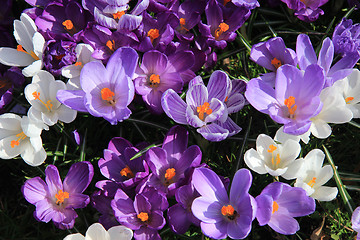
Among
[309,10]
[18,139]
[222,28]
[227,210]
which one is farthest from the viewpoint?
[309,10]

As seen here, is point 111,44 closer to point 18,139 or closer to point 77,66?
point 77,66

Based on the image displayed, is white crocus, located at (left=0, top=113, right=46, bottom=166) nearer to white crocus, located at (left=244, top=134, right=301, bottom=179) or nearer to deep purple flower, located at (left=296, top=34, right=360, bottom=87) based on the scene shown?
white crocus, located at (left=244, top=134, right=301, bottom=179)

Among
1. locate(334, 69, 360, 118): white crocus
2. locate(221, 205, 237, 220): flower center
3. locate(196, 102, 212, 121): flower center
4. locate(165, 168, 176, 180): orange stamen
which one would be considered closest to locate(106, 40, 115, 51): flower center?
locate(196, 102, 212, 121): flower center

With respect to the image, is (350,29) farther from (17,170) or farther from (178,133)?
(17,170)

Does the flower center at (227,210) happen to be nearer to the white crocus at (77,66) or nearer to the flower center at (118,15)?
the white crocus at (77,66)

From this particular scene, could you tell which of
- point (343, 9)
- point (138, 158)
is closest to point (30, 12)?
point (138, 158)

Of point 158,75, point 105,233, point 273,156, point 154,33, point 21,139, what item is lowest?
point 105,233

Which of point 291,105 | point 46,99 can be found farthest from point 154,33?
point 291,105
